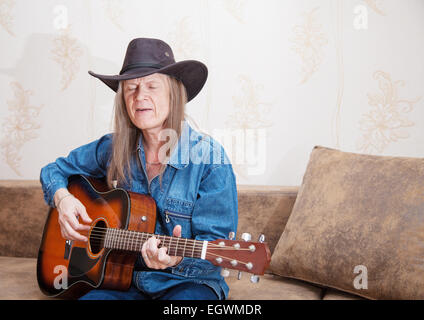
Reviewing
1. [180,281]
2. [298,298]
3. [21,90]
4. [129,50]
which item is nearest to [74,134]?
[21,90]

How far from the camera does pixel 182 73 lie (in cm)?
138

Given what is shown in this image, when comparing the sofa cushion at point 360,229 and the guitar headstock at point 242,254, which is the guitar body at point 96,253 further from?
the sofa cushion at point 360,229

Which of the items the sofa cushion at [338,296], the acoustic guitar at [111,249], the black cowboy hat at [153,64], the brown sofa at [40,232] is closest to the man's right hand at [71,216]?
the acoustic guitar at [111,249]

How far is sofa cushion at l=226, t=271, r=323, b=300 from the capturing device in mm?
1292

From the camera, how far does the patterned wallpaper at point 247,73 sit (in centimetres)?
175

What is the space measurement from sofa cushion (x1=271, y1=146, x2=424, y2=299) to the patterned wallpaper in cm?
41

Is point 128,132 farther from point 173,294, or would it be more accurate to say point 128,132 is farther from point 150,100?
point 173,294

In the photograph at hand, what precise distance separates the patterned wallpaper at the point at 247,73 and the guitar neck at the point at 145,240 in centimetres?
84

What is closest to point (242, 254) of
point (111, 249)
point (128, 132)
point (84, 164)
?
point (111, 249)

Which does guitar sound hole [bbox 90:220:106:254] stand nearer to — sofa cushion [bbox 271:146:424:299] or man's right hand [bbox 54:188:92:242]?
man's right hand [bbox 54:188:92:242]

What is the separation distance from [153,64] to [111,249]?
665mm

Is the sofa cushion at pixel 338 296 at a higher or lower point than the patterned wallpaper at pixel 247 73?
lower

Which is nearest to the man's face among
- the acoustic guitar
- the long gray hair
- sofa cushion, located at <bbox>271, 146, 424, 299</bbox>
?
the long gray hair
